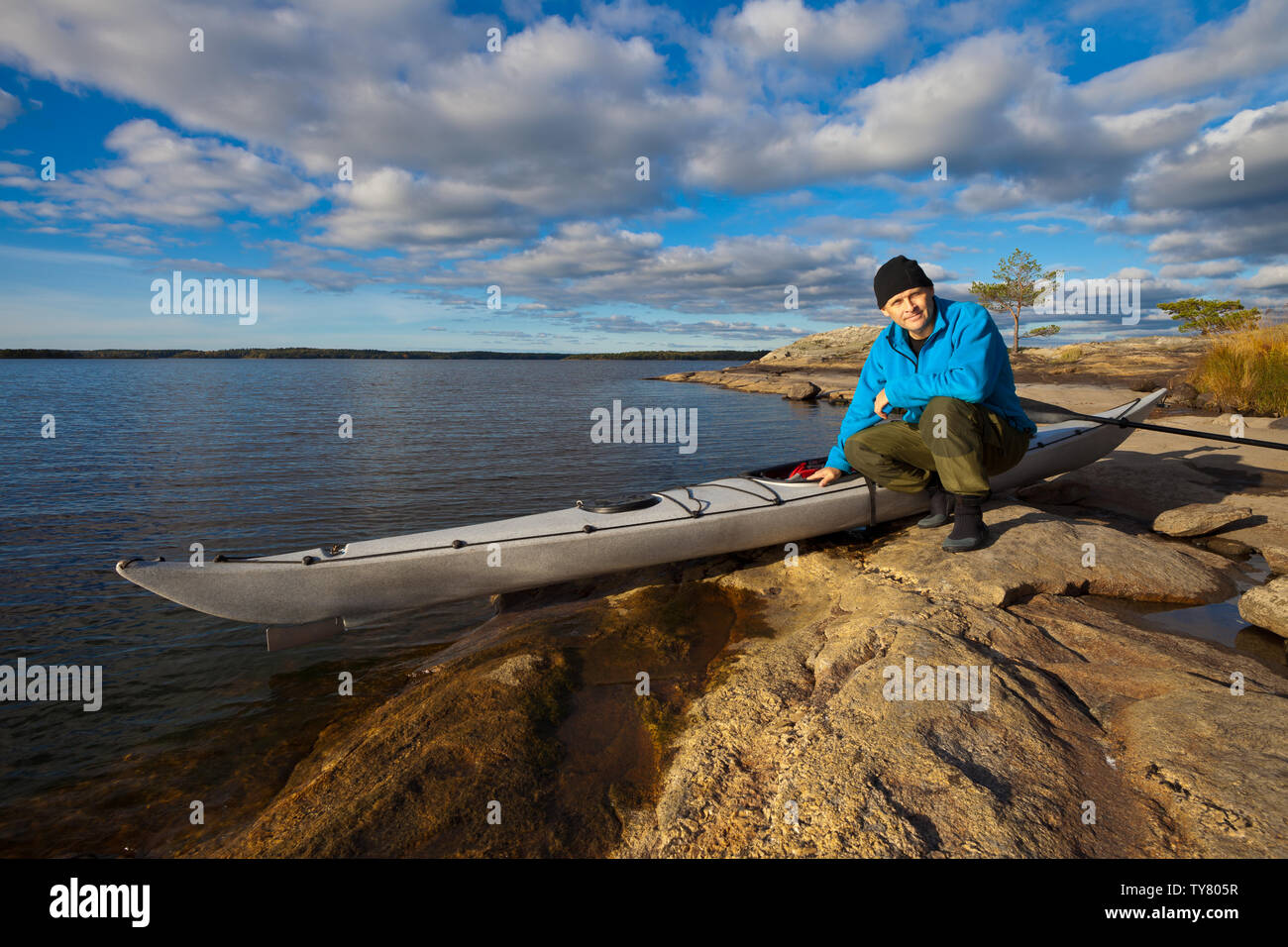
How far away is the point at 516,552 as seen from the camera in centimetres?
504

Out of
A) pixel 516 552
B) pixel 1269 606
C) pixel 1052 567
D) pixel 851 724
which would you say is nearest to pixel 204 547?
pixel 516 552

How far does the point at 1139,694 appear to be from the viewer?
3.12m

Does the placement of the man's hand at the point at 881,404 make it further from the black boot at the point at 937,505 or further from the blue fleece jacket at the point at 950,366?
the black boot at the point at 937,505

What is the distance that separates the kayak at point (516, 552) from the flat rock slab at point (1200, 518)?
2.56 metres

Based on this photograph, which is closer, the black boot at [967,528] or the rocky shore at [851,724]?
the rocky shore at [851,724]

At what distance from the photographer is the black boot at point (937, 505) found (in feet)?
18.6

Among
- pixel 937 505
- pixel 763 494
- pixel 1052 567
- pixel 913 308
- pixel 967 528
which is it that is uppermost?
pixel 913 308

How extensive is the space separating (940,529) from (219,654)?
6380 mm

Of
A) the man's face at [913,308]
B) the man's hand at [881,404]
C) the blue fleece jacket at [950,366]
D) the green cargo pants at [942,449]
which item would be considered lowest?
the green cargo pants at [942,449]

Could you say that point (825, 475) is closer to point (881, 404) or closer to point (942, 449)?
point (881, 404)

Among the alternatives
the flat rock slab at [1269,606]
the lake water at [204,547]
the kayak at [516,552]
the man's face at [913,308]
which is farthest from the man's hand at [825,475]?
the lake water at [204,547]

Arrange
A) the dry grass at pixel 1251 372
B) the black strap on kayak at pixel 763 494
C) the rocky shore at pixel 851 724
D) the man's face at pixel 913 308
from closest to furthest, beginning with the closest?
the rocky shore at pixel 851 724, the man's face at pixel 913 308, the black strap on kayak at pixel 763 494, the dry grass at pixel 1251 372

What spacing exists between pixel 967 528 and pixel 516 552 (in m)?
3.73
